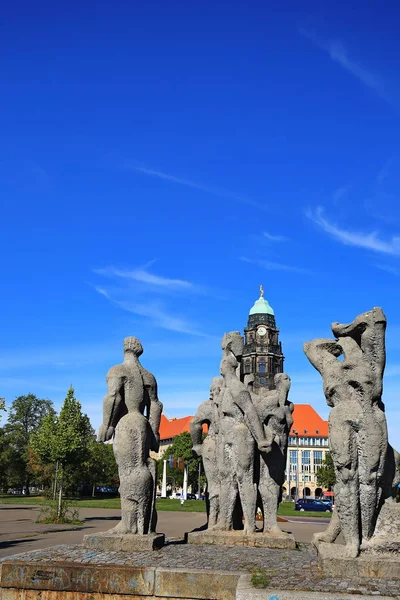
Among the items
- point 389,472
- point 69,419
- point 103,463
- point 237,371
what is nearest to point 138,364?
point 237,371

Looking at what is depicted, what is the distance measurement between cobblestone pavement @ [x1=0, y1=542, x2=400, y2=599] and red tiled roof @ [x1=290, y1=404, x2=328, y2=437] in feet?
314

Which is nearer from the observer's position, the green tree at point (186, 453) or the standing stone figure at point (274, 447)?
the standing stone figure at point (274, 447)

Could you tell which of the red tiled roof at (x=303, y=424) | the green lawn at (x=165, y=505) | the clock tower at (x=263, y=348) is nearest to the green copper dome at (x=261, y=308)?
the clock tower at (x=263, y=348)

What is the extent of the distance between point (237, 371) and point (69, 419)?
2050cm

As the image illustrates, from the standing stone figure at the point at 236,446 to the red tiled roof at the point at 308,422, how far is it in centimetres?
9432

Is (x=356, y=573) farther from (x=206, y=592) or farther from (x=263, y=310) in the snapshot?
(x=263, y=310)

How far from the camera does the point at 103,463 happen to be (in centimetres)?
5519

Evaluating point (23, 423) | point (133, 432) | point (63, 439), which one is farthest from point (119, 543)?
point (23, 423)

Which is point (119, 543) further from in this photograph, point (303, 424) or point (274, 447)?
point (303, 424)

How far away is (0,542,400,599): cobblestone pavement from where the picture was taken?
6.04 meters

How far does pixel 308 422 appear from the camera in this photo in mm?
103500

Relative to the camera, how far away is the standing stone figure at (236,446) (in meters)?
9.83

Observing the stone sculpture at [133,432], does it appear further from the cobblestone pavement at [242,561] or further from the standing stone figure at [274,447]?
the standing stone figure at [274,447]

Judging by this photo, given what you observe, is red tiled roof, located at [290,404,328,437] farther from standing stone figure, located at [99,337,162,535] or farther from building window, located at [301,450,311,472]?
standing stone figure, located at [99,337,162,535]
